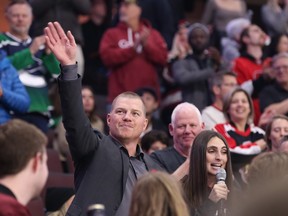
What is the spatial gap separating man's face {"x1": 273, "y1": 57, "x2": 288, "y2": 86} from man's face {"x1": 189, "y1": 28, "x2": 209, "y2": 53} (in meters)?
1.02

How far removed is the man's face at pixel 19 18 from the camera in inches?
385

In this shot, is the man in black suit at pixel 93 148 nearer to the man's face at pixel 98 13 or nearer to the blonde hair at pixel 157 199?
the blonde hair at pixel 157 199

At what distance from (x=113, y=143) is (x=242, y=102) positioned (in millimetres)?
3274

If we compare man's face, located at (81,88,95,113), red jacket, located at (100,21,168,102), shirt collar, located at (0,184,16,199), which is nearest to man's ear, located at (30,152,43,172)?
shirt collar, located at (0,184,16,199)

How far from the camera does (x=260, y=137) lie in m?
9.32

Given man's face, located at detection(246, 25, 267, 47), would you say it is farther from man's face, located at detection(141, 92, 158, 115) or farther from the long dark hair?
the long dark hair

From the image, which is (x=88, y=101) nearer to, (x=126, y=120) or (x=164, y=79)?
(x=164, y=79)

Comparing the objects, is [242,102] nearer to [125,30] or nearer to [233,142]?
[233,142]

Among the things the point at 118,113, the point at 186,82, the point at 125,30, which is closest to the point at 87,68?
the point at 125,30

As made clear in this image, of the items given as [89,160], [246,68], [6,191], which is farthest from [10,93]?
[6,191]

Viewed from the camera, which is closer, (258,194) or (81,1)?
(258,194)

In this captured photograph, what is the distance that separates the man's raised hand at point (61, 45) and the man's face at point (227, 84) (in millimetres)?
4387

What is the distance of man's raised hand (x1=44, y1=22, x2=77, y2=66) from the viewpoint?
6043mm

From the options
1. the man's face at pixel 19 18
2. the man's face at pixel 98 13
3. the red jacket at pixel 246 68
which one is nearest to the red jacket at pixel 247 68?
the red jacket at pixel 246 68
